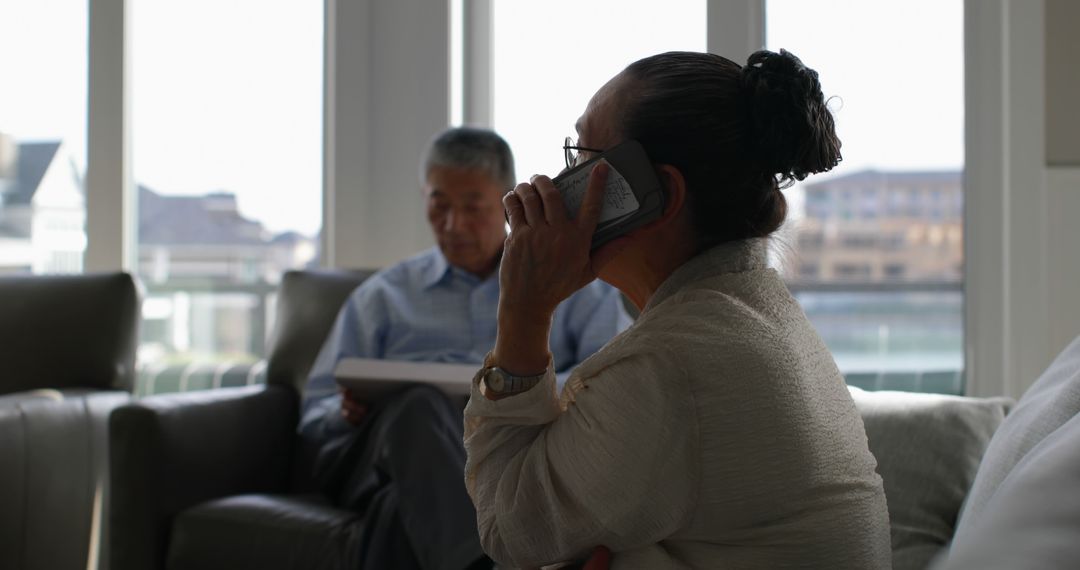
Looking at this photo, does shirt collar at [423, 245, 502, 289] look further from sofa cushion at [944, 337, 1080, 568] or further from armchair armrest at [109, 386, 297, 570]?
sofa cushion at [944, 337, 1080, 568]

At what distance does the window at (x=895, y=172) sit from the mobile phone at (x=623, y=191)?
1.71 metres

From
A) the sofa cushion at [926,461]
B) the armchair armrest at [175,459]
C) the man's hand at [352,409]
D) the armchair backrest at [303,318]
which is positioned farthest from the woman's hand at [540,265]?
the armchair backrest at [303,318]

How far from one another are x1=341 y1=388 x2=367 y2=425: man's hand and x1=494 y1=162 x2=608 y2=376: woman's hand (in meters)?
1.21

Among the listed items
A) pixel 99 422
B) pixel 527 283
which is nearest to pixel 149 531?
pixel 99 422

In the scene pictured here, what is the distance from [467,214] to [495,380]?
1452 millimetres

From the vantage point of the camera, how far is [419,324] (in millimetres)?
2438

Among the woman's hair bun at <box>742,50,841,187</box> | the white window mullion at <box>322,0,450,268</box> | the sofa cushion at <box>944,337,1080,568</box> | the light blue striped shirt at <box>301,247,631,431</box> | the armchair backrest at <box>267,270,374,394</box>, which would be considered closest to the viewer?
the sofa cushion at <box>944,337,1080,568</box>

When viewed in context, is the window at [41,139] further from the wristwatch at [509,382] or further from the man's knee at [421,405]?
the wristwatch at [509,382]

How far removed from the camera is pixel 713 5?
2.83 m

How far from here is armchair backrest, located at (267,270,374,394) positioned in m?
2.66

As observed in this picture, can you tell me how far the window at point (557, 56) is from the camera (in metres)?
3.00

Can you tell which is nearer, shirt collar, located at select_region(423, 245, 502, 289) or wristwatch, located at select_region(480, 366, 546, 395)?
wristwatch, located at select_region(480, 366, 546, 395)

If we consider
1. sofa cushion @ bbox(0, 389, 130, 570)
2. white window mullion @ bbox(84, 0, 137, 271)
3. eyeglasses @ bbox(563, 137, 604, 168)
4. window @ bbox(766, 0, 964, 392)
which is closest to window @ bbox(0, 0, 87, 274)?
white window mullion @ bbox(84, 0, 137, 271)

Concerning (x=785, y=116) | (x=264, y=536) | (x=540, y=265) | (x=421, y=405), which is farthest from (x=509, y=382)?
(x=264, y=536)
